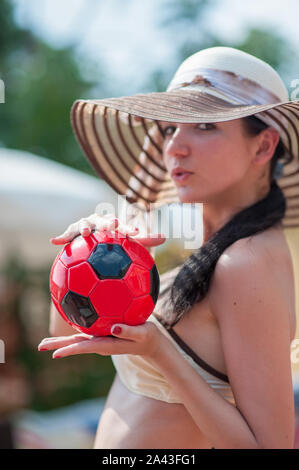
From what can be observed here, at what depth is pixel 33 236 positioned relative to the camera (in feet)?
21.0

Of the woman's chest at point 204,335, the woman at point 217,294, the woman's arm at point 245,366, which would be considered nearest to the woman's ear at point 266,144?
the woman at point 217,294

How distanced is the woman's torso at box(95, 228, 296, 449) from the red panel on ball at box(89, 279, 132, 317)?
304 mm

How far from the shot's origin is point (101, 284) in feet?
5.23

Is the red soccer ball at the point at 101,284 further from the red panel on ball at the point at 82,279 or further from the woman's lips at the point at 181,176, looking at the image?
the woman's lips at the point at 181,176

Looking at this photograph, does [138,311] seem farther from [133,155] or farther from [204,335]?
[133,155]

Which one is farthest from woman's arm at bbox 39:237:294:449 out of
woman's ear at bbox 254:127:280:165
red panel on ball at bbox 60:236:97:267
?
woman's ear at bbox 254:127:280:165

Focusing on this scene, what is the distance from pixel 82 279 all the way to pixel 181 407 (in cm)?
61

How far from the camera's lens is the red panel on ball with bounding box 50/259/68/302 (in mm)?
1630

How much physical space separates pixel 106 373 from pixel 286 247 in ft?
19.6

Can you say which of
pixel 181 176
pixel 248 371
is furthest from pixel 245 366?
pixel 181 176

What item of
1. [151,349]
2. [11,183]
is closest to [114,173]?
[151,349]

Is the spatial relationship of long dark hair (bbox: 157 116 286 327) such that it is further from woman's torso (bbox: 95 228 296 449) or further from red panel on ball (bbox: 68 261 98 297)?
red panel on ball (bbox: 68 261 98 297)

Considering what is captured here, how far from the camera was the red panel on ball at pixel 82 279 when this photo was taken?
1592 mm
